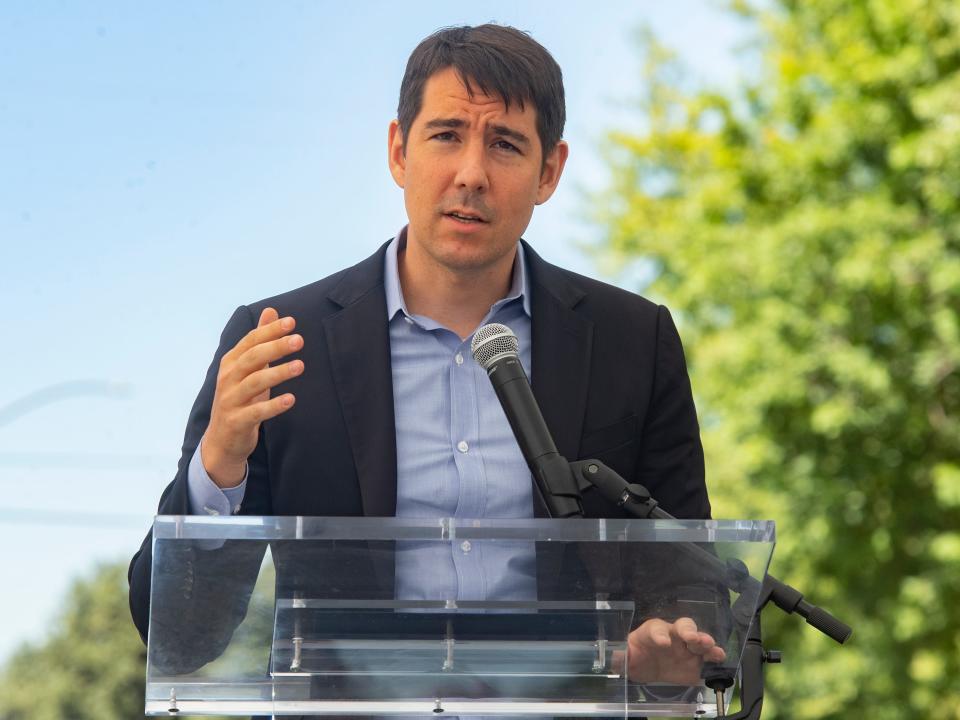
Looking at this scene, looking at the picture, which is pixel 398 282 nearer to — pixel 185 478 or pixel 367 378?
pixel 367 378

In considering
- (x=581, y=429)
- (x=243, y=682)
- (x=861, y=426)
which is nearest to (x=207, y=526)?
(x=243, y=682)

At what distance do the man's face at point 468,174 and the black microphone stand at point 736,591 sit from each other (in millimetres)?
751

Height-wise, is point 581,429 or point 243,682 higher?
point 581,429

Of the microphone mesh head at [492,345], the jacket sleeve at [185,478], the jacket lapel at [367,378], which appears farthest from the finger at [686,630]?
the jacket sleeve at [185,478]

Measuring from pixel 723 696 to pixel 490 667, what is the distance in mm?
367

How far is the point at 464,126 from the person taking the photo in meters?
2.75

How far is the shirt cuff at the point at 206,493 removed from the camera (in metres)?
2.26

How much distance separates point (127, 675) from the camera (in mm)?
39281

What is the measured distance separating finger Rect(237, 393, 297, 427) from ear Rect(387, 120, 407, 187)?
99 centimetres

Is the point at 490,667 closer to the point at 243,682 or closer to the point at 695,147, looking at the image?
the point at 243,682

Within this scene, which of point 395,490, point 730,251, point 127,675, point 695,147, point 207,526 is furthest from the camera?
point 127,675

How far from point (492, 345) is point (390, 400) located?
563mm

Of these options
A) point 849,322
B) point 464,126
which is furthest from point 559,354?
point 849,322

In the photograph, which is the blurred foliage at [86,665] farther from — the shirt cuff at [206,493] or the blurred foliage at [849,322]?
the shirt cuff at [206,493]
